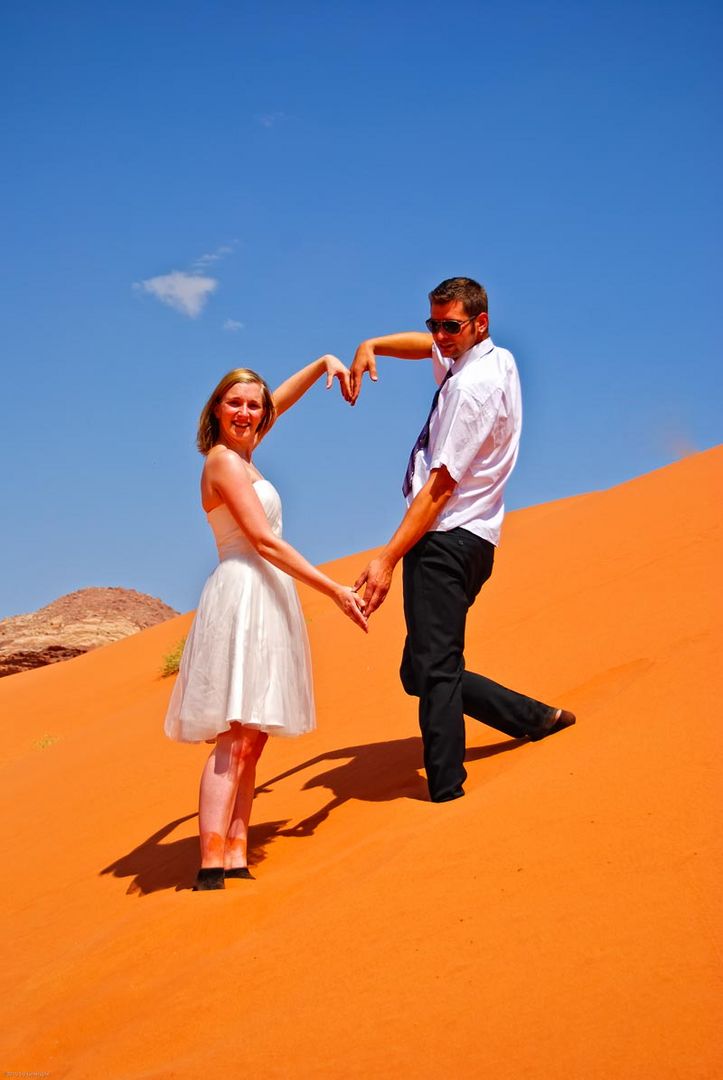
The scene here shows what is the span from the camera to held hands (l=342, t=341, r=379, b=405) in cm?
486

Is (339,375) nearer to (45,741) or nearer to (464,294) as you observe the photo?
(464,294)

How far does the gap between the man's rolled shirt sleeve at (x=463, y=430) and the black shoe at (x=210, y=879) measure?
1.71m

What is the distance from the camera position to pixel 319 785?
16.9 feet

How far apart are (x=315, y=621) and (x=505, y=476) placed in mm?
6501

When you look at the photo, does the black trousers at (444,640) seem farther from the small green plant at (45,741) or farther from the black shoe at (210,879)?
the small green plant at (45,741)

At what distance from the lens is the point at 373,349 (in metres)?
4.90

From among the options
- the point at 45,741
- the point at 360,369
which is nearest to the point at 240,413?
the point at 360,369

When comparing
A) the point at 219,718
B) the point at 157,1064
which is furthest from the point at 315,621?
the point at 157,1064

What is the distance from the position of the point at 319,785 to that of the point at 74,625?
1499 cm

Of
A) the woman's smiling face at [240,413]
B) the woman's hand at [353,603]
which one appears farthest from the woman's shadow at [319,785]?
the woman's smiling face at [240,413]

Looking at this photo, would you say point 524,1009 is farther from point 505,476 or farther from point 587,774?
point 505,476

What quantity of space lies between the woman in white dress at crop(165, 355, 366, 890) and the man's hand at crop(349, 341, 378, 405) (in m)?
0.66

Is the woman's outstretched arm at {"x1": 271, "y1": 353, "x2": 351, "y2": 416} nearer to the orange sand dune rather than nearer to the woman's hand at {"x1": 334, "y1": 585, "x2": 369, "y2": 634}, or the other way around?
the woman's hand at {"x1": 334, "y1": 585, "x2": 369, "y2": 634}

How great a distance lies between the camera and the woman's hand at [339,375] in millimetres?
4855
